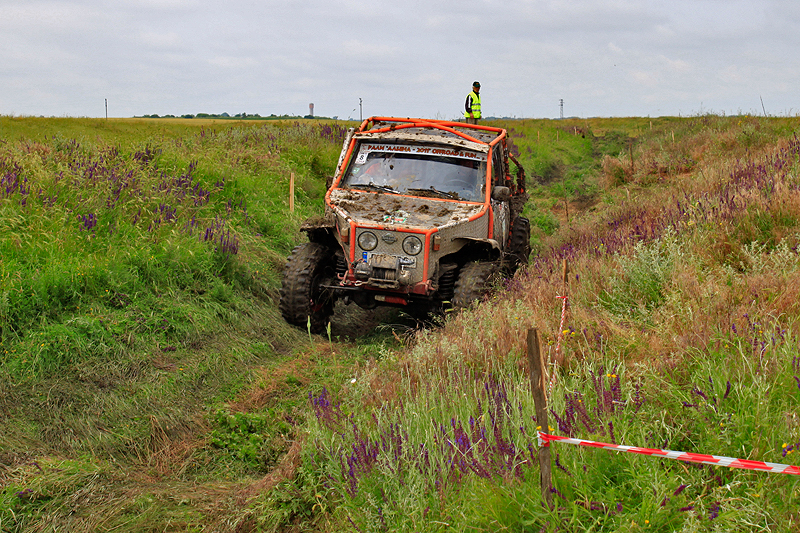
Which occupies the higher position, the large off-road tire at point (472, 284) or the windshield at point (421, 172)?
the windshield at point (421, 172)

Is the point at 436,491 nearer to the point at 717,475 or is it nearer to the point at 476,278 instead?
the point at 717,475

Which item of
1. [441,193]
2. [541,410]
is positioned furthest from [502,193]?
[541,410]

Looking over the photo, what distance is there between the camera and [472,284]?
20.0ft

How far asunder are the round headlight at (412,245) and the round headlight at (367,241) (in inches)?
11.9

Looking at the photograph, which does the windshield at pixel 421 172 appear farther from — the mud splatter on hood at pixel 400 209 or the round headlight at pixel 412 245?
the round headlight at pixel 412 245

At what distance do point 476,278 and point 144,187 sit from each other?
15.5 feet

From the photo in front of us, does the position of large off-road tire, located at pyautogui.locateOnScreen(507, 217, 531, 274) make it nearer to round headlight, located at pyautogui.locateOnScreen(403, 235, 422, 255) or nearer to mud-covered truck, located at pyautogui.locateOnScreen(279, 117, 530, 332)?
mud-covered truck, located at pyautogui.locateOnScreen(279, 117, 530, 332)

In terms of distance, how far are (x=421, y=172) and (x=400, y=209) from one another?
80 centimetres

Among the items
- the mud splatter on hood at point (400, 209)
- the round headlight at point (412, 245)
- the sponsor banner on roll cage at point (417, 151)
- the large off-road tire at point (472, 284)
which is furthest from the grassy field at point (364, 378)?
the sponsor banner on roll cage at point (417, 151)

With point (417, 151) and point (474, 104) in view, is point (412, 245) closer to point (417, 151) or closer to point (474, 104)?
point (417, 151)

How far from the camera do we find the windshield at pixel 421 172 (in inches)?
272

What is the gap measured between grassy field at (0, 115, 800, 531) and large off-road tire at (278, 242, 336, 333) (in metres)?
0.27

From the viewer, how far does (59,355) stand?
4.94 meters

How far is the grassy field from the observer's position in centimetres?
280
